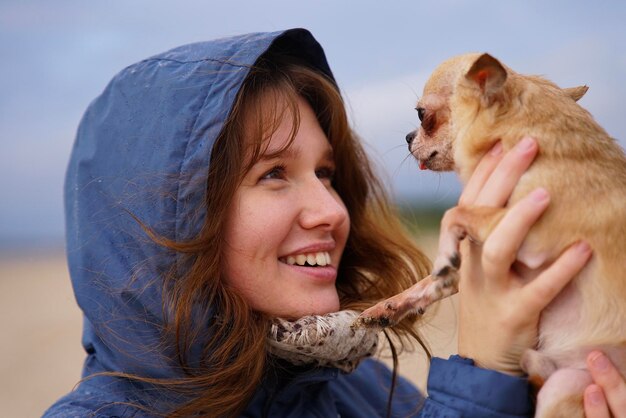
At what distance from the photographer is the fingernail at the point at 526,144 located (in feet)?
8.18

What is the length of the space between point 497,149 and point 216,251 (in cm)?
113

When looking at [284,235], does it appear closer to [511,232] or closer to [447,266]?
[447,266]

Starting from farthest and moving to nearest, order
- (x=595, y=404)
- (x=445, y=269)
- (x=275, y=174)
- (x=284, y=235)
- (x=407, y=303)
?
(x=275, y=174)
(x=284, y=235)
(x=407, y=303)
(x=445, y=269)
(x=595, y=404)

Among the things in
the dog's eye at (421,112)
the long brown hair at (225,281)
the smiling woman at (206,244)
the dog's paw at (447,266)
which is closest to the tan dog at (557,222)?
→ the dog's paw at (447,266)

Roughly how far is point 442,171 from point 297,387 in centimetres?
109

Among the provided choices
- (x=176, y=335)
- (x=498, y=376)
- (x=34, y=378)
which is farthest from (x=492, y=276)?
(x=34, y=378)

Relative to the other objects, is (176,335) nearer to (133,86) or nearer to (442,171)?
(133,86)

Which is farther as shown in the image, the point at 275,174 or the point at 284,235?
the point at 275,174

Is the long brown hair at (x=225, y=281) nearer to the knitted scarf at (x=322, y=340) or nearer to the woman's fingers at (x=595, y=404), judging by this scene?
the knitted scarf at (x=322, y=340)

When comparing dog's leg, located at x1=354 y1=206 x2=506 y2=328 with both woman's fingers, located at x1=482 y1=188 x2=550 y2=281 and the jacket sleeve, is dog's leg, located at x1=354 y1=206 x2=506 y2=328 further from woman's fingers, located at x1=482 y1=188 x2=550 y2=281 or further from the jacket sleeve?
the jacket sleeve

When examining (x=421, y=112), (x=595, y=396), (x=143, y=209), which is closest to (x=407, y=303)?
(x=595, y=396)

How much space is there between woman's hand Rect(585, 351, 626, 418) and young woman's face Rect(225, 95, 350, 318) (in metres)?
1.03

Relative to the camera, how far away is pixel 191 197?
2660 millimetres

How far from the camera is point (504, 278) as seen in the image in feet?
7.98
